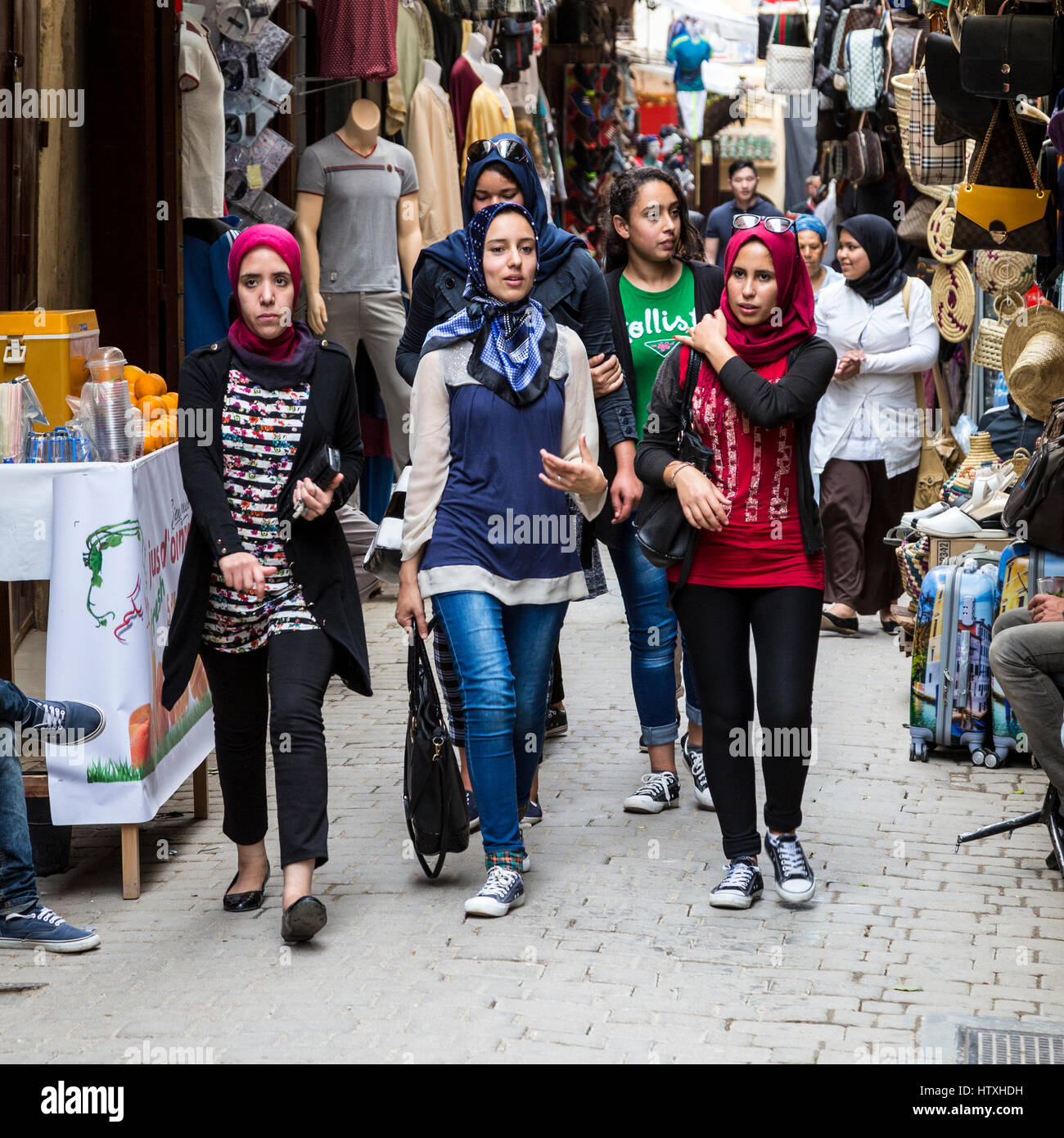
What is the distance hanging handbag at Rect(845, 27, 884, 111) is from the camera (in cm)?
1143

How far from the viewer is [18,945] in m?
4.54

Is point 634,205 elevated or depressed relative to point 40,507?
elevated

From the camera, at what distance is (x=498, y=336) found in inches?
189

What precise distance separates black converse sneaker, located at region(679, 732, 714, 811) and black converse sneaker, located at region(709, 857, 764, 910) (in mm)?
776

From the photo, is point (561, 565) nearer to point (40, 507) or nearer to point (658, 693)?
point (658, 693)

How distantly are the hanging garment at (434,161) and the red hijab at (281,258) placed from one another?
5568 mm

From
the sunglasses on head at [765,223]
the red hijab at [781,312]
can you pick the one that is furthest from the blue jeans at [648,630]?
the sunglasses on head at [765,223]

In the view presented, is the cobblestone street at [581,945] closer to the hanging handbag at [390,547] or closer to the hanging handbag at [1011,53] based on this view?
the hanging handbag at [390,547]

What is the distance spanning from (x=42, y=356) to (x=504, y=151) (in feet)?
5.40

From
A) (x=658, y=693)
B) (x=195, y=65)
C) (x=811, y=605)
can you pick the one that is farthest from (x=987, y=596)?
(x=195, y=65)

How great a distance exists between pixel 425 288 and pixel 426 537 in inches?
45.6

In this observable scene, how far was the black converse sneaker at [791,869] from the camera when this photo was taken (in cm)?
474

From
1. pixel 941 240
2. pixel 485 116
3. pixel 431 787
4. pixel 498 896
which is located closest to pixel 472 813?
pixel 431 787

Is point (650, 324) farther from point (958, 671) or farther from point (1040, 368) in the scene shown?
point (958, 671)
